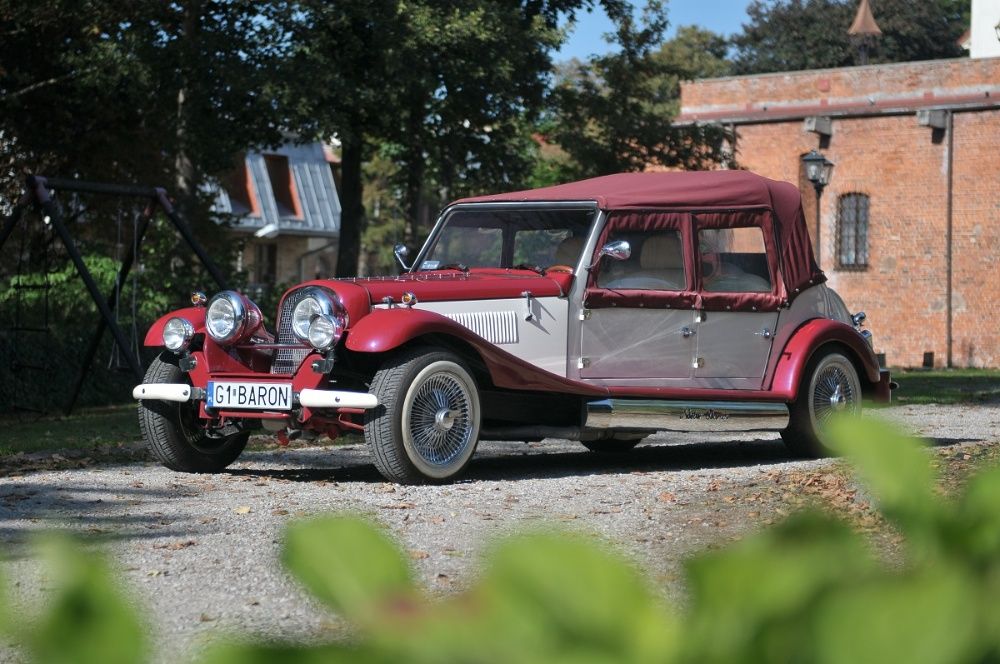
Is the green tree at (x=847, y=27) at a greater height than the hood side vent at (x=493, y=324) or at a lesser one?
greater

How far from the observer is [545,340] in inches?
364

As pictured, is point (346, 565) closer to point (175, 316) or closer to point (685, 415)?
point (175, 316)

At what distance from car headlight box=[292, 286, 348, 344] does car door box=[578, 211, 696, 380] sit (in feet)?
5.86

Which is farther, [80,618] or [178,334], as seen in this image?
[178,334]

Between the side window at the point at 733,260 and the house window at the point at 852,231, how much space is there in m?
27.4

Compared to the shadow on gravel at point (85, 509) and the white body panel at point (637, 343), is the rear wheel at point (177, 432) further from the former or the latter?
the white body panel at point (637, 343)

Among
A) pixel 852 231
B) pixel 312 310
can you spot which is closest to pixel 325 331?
pixel 312 310

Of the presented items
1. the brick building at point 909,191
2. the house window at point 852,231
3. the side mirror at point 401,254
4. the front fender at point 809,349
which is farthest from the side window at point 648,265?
the house window at point 852,231

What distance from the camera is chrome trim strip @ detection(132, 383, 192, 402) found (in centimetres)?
867

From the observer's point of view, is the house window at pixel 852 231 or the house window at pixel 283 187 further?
the house window at pixel 283 187

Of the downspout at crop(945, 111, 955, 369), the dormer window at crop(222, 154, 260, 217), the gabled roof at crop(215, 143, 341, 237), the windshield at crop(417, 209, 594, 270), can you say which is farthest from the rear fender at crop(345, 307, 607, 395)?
the dormer window at crop(222, 154, 260, 217)

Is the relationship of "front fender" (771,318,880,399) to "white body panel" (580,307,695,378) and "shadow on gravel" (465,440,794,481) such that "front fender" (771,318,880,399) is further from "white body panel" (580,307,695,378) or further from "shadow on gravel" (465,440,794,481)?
"white body panel" (580,307,695,378)

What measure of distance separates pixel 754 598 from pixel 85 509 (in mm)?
7046

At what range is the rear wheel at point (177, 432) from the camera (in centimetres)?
905
